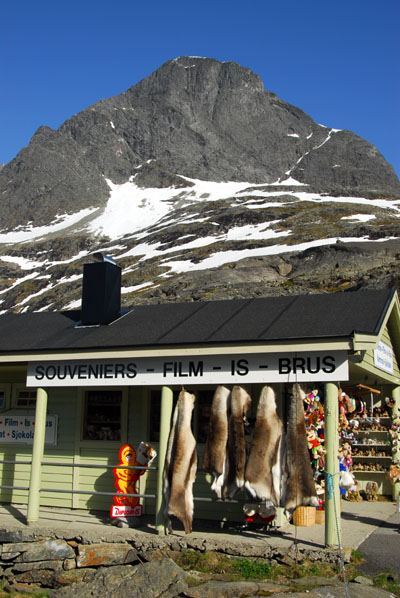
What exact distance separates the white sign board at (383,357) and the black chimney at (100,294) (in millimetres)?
5455

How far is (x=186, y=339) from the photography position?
10867mm

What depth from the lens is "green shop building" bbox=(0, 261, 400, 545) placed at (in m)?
10.2

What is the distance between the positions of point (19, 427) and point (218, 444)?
5.64 m

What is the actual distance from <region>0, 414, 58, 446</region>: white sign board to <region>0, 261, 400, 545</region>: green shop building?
0.07 feet

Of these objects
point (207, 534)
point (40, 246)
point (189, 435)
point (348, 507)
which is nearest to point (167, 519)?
point (207, 534)

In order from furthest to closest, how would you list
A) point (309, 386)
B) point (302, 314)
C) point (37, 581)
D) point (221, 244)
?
point (221, 244)
point (309, 386)
point (302, 314)
point (37, 581)

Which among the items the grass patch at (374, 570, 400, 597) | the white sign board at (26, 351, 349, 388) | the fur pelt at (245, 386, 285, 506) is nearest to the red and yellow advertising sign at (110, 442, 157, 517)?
the white sign board at (26, 351, 349, 388)

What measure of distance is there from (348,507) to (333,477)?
15.7 feet

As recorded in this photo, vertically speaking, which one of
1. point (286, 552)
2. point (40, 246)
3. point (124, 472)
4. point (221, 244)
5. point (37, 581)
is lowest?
point (37, 581)

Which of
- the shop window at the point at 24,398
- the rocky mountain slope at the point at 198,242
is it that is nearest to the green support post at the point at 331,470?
the shop window at the point at 24,398

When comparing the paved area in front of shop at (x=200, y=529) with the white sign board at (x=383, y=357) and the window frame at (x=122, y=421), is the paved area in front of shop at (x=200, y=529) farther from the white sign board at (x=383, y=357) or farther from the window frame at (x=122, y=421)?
the white sign board at (x=383, y=357)

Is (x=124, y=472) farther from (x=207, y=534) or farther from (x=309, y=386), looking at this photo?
(x=309, y=386)

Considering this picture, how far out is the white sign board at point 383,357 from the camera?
12.5 metres

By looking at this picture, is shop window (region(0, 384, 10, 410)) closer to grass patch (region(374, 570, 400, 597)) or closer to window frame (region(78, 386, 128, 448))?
window frame (region(78, 386, 128, 448))
